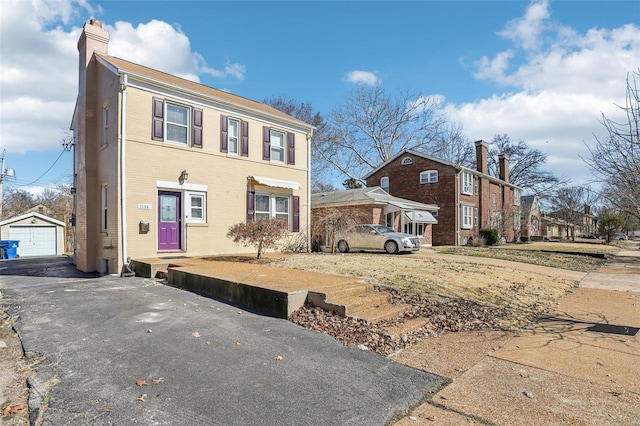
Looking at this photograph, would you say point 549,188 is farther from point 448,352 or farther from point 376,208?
point 448,352

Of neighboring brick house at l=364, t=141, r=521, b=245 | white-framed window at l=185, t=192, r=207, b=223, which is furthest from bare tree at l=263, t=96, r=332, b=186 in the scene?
white-framed window at l=185, t=192, r=207, b=223

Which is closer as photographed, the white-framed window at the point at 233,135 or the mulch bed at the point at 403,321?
the mulch bed at the point at 403,321

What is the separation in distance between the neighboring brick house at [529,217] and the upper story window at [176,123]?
117 ft

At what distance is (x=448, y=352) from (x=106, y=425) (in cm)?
388

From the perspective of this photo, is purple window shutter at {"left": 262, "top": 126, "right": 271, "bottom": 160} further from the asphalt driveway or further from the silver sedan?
the asphalt driveway

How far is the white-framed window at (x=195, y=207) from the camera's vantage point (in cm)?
1259

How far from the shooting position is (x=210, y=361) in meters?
4.31

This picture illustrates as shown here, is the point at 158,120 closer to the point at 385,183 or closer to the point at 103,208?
the point at 103,208

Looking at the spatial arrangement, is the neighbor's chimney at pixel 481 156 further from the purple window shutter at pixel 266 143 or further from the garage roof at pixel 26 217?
the garage roof at pixel 26 217

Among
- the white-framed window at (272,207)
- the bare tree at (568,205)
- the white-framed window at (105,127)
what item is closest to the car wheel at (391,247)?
the white-framed window at (272,207)

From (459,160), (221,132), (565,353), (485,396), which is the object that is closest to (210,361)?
(485,396)

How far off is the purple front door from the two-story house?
0.11 feet

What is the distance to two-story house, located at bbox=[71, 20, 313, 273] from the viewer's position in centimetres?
1126

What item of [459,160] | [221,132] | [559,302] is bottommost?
[559,302]
